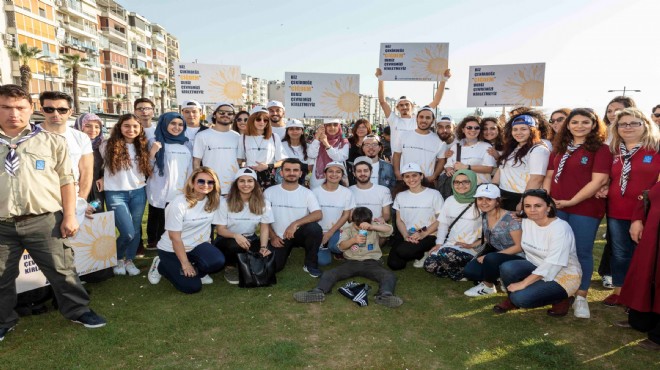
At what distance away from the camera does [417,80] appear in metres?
8.77

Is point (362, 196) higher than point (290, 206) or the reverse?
higher

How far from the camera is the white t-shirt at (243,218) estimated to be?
Result: 572 centimetres

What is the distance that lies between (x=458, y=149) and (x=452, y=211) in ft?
4.20

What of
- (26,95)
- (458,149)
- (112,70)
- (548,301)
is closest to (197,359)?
(26,95)

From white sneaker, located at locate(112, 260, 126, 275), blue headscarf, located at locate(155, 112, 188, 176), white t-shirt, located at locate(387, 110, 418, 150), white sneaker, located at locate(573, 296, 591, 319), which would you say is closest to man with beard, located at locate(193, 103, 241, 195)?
blue headscarf, located at locate(155, 112, 188, 176)

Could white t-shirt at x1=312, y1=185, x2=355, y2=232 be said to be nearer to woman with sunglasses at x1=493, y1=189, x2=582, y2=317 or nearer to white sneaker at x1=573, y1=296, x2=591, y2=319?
woman with sunglasses at x1=493, y1=189, x2=582, y2=317

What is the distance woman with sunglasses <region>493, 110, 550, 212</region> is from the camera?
4.98m

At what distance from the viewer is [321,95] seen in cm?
873

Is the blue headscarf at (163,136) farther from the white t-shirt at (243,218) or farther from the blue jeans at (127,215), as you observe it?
the white t-shirt at (243,218)

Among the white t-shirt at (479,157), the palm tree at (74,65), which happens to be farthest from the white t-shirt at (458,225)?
the palm tree at (74,65)

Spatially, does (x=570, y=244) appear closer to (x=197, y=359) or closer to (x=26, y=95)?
(x=197, y=359)

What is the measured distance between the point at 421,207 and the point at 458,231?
2.40 feet

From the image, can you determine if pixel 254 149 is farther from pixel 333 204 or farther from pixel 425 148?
pixel 425 148

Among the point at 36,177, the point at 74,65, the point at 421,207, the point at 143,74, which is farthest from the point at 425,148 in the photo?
the point at 143,74
